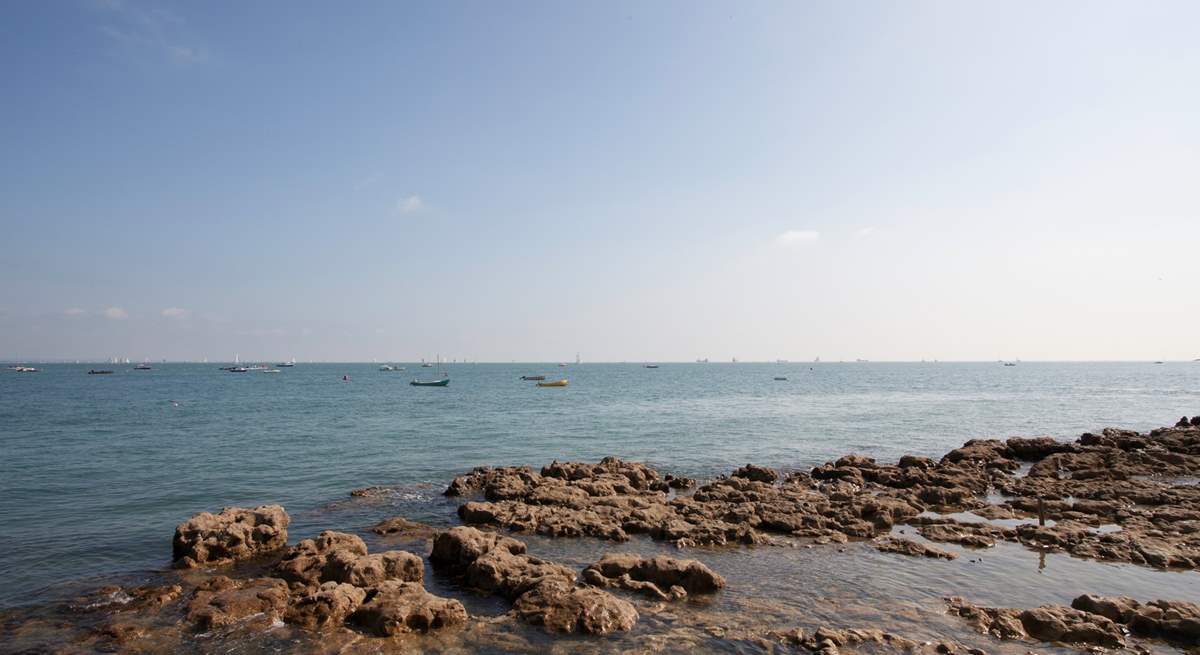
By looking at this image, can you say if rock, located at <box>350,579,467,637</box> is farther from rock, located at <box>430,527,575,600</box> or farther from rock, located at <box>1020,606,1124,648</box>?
rock, located at <box>1020,606,1124,648</box>

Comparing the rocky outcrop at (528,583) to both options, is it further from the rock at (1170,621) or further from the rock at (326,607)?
the rock at (1170,621)

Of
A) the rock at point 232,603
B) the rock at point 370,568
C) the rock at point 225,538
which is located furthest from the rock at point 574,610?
the rock at point 225,538

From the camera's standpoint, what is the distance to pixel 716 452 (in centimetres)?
3766

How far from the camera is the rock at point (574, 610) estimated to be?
12.1 m

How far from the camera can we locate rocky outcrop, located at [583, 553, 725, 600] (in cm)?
1402

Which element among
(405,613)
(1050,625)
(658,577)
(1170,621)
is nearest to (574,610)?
(658,577)

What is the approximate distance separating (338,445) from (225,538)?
24.7m

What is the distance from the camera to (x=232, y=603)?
12.9 metres

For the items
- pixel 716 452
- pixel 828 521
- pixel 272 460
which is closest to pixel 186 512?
pixel 272 460

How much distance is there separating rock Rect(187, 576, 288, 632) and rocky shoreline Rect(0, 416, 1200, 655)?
0.04 metres

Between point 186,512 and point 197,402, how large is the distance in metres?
67.8

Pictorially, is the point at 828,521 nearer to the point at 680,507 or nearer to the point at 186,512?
the point at 680,507

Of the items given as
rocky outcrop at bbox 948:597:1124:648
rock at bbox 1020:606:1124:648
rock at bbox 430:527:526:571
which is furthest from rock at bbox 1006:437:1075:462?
rock at bbox 430:527:526:571

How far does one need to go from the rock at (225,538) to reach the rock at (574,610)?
8.64 metres
